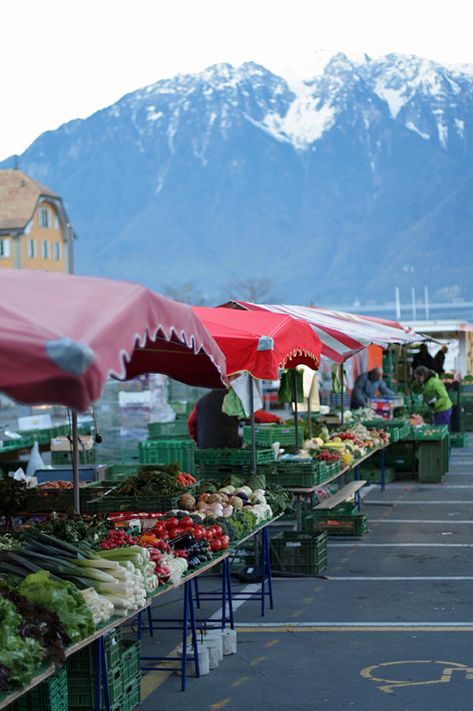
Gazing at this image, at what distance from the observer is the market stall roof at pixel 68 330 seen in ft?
13.6

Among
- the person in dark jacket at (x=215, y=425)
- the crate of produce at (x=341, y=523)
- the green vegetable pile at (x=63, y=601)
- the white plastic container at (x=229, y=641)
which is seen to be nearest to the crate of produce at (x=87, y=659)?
the green vegetable pile at (x=63, y=601)

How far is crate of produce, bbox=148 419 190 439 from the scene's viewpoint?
19.7m

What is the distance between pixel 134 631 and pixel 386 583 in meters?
2.79

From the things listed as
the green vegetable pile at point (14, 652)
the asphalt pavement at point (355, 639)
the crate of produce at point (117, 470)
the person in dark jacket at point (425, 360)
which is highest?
the person in dark jacket at point (425, 360)

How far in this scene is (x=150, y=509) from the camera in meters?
9.66

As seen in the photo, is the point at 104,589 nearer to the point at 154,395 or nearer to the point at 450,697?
the point at 450,697

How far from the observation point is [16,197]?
105812 millimetres

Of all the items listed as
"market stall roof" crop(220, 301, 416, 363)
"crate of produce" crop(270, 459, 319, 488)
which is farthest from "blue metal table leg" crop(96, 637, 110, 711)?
"market stall roof" crop(220, 301, 416, 363)

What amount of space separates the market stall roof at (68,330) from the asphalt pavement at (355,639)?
291cm

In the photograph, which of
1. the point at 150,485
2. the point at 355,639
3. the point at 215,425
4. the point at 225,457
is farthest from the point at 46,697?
the point at 215,425

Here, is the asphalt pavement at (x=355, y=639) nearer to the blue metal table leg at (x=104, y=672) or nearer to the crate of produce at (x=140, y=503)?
the blue metal table leg at (x=104, y=672)

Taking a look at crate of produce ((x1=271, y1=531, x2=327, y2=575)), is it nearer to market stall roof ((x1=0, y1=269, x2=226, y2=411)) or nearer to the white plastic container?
the white plastic container

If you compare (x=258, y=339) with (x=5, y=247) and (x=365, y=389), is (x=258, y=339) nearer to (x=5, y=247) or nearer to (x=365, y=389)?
(x=365, y=389)

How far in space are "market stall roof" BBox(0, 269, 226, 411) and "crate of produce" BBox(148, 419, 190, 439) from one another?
46.0ft
